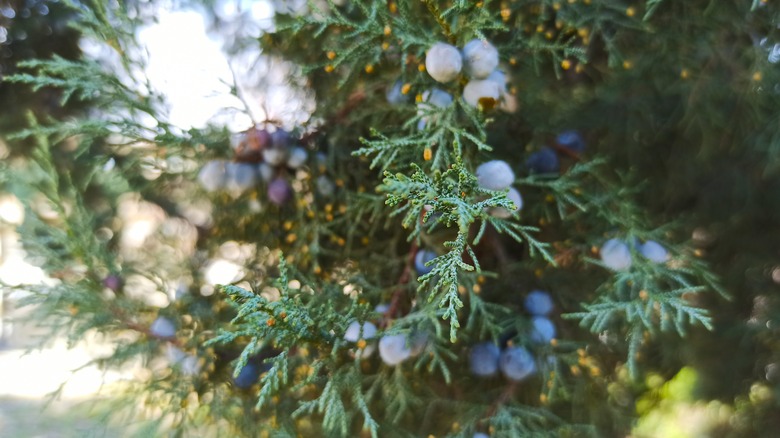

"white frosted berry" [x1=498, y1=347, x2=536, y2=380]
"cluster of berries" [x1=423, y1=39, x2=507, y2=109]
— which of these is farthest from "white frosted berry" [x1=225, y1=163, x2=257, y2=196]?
"white frosted berry" [x1=498, y1=347, x2=536, y2=380]

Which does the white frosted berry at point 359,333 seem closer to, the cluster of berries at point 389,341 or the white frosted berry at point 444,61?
the cluster of berries at point 389,341

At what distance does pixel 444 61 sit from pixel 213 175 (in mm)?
367

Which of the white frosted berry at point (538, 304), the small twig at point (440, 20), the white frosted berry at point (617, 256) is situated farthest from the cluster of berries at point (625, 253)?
the small twig at point (440, 20)

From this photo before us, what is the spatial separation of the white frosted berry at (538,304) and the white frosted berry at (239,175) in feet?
1.40

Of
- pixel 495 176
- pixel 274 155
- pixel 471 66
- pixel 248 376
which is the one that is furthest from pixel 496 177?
pixel 248 376

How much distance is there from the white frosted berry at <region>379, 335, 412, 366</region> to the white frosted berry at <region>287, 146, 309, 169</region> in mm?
279

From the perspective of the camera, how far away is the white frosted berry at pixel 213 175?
0.80m

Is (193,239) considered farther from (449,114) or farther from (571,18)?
(571,18)

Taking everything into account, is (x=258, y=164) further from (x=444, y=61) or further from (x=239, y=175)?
(x=444, y=61)

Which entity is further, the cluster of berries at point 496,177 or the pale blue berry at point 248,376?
the pale blue berry at point 248,376

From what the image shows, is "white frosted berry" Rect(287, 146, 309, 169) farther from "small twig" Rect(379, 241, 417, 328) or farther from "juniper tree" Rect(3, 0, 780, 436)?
"small twig" Rect(379, 241, 417, 328)

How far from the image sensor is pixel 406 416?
0.93 m

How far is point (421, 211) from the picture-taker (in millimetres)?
654

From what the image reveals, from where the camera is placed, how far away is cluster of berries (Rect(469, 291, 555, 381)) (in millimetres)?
772
